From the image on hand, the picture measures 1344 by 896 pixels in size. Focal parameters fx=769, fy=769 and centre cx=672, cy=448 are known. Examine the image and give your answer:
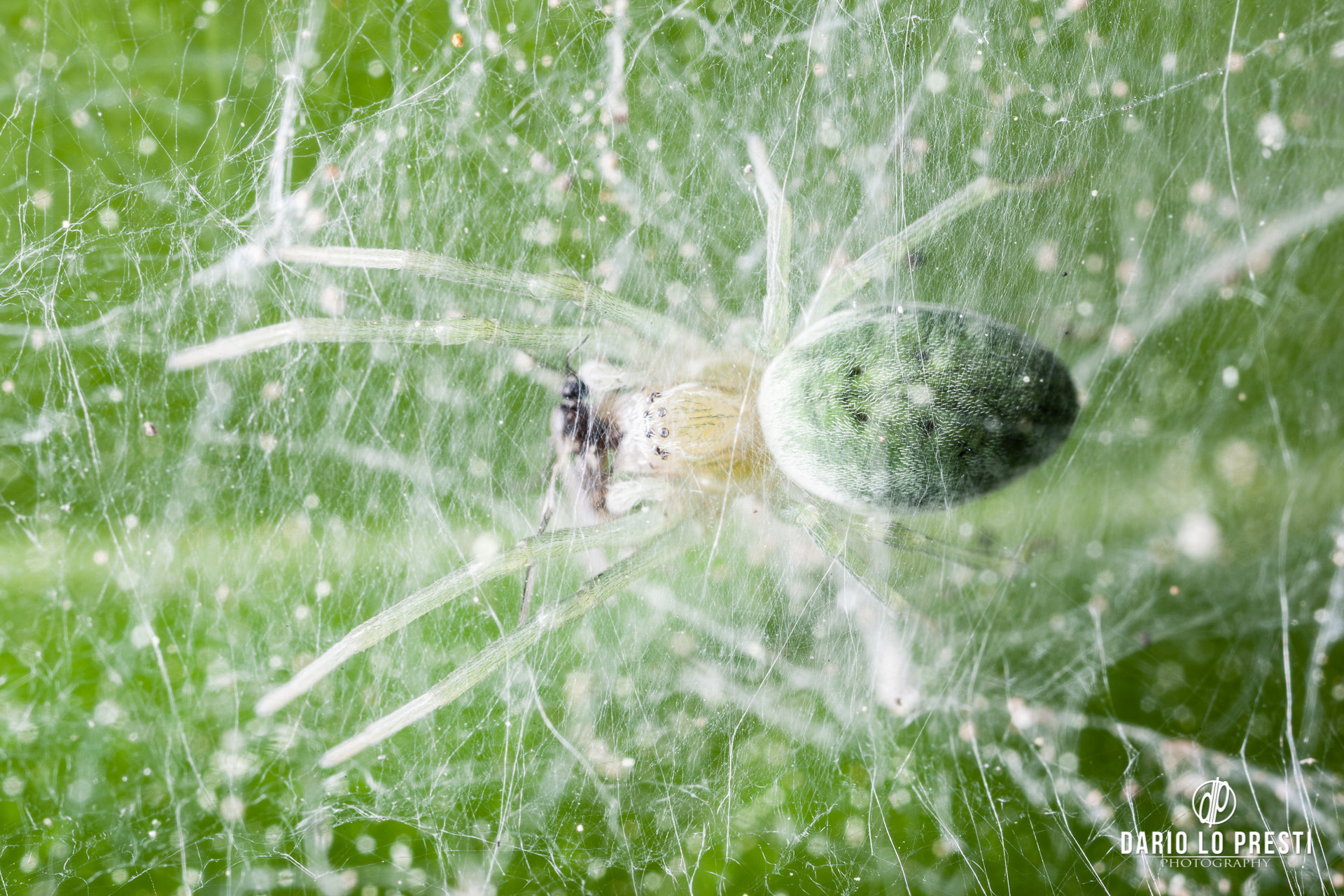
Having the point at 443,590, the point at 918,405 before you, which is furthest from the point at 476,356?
the point at 918,405

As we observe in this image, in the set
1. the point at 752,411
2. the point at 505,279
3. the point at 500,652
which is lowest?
the point at 500,652

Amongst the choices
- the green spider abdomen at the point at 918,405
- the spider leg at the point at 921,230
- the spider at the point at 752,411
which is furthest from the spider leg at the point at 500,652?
the spider leg at the point at 921,230

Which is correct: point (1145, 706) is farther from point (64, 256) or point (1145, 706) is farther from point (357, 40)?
point (64, 256)

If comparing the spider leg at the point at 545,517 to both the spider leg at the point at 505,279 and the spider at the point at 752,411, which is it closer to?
the spider at the point at 752,411

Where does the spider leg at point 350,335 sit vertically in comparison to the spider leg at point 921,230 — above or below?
below

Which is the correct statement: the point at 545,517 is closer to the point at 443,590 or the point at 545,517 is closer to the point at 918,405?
the point at 443,590

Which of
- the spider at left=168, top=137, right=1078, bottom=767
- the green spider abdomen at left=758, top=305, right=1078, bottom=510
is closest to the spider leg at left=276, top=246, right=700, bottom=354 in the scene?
the spider at left=168, top=137, right=1078, bottom=767
